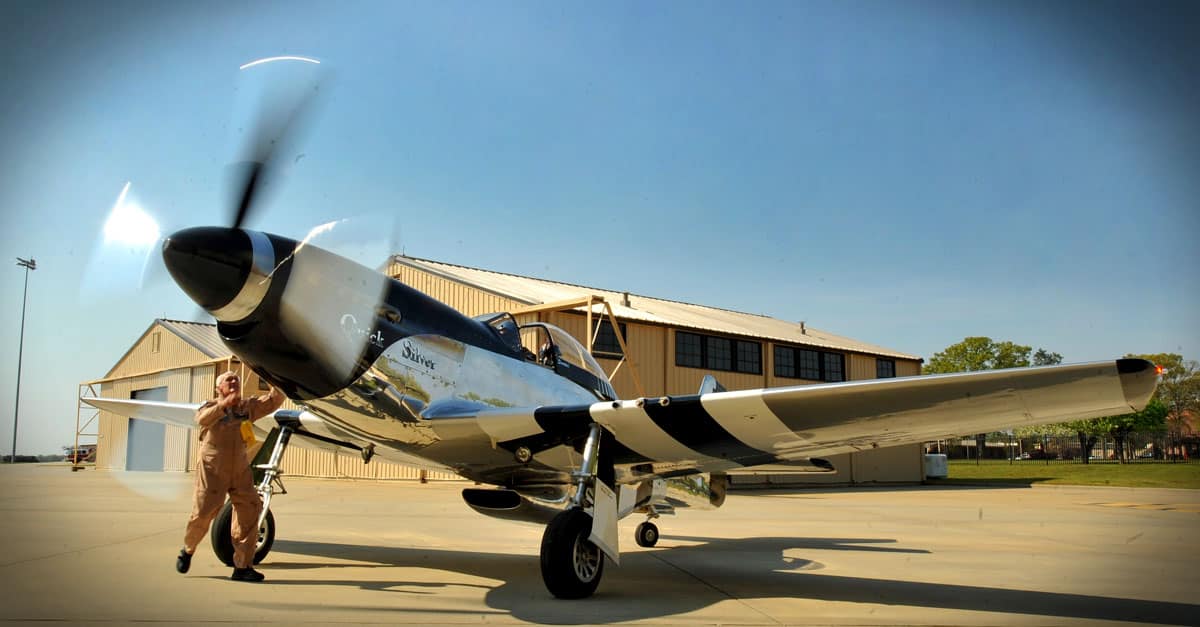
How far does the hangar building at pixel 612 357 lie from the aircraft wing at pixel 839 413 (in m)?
11.2

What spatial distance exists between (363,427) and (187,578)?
5.23 feet

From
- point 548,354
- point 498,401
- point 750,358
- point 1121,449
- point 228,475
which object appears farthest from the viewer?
point 1121,449

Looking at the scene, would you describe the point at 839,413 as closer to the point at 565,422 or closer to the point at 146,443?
the point at 565,422

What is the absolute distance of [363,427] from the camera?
5848 mm

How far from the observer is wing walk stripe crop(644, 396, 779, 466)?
535 cm

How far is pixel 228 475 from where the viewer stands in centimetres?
559

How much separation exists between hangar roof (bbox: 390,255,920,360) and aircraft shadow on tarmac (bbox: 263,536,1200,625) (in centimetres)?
1099

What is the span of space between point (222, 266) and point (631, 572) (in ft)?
13.9

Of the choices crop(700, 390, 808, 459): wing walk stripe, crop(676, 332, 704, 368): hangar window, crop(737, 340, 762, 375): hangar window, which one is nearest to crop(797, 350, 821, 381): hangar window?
crop(737, 340, 762, 375): hangar window

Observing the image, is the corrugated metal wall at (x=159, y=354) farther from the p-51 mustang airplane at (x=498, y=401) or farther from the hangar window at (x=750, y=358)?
the p-51 mustang airplane at (x=498, y=401)

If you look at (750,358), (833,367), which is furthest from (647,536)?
(833,367)

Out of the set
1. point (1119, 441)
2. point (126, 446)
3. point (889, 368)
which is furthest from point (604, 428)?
point (1119, 441)

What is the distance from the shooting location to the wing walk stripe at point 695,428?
17.5ft

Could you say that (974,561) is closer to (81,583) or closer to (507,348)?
(507,348)
